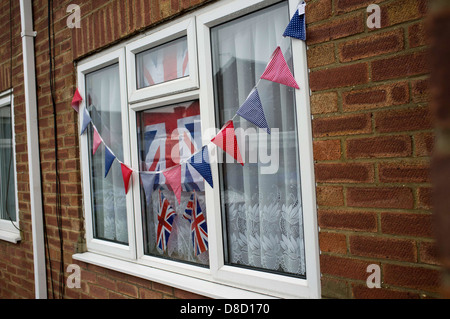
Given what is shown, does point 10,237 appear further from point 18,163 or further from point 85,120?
point 85,120

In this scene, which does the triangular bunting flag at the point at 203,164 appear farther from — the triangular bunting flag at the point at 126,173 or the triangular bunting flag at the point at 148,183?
the triangular bunting flag at the point at 126,173

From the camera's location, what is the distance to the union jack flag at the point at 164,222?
256 cm

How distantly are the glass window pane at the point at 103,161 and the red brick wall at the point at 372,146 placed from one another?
163 cm

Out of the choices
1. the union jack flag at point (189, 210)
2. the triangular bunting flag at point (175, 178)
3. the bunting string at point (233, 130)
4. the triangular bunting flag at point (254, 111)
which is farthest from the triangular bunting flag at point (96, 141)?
the triangular bunting flag at point (254, 111)

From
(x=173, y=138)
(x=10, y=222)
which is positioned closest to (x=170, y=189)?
(x=173, y=138)

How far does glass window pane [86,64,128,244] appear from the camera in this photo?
2.89 metres

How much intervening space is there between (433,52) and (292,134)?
151cm

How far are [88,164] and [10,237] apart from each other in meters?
1.56

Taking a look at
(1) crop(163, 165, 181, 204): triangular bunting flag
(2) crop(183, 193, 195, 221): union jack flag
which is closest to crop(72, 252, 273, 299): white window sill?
(2) crop(183, 193, 195, 221): union jack flag

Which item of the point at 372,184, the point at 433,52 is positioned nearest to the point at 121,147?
the point at 372,184

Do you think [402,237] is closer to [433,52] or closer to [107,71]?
[433,52]

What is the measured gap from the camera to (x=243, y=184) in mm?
2137

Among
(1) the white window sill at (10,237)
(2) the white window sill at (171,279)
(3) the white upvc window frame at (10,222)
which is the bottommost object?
(2) the white window sill at (171,279)
